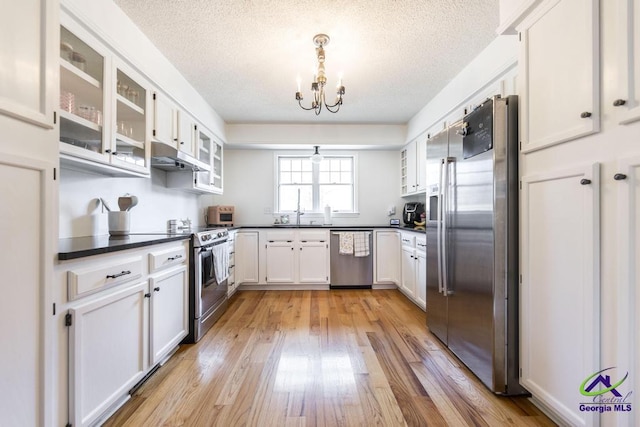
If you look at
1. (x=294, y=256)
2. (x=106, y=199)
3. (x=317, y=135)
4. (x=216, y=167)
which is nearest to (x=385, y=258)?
(x=294, y=256)

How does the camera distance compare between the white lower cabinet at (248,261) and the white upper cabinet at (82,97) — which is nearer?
the white upper cabinet at (82,97)

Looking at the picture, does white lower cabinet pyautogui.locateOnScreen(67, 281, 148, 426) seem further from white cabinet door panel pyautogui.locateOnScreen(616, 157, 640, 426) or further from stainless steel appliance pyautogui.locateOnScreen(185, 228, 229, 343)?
white cabinet door panel pyautogui.locateOnScreen(616, 157, 640, 426)

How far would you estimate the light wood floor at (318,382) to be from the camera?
1533mm

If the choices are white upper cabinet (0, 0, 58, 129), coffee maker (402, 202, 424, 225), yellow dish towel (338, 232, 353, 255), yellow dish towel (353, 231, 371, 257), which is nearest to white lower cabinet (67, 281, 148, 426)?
white upper cabinet (0, 0, 58, 129)

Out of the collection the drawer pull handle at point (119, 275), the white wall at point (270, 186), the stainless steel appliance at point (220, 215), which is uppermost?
the white wall at point (270, 186)

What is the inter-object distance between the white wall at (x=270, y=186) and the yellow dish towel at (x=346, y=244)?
0.73 meters

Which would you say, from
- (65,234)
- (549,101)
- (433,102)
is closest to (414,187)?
(433,102)

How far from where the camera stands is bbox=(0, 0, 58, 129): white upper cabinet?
95 cm

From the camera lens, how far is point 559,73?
135 cm

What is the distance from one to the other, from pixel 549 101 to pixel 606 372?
3.97 feet

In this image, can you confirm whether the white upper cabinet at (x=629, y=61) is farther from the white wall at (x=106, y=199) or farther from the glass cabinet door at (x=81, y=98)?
the white wall at (x=106, y=199)

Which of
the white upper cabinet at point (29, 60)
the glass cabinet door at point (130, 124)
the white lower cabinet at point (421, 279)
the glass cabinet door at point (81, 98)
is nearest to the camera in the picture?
the white upper cabinet at point (29, 60)

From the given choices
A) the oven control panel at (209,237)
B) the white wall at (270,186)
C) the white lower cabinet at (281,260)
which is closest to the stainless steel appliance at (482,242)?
the oven control panel at (209,237)

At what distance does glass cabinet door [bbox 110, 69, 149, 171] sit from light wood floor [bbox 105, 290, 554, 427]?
4.95 feet
